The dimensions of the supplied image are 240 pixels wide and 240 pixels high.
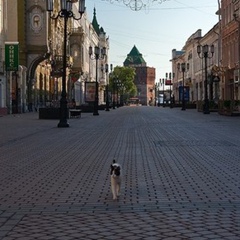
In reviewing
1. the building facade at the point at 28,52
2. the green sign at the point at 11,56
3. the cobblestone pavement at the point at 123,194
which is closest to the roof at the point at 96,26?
the building facade at the point at 28,52

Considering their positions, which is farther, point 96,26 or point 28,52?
point 96,26

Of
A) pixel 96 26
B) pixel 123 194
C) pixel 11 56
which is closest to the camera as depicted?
pixel 123 194

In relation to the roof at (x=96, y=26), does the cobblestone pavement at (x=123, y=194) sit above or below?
below

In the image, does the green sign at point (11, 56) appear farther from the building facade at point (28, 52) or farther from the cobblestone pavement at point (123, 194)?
the cobblestone pavement at point (123, 194)

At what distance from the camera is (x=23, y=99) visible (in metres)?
59.7

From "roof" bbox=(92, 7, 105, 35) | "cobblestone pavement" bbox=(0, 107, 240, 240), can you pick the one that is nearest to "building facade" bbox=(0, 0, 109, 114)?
"cobblestone pavement" bbox=(0, 107, 240, 240)

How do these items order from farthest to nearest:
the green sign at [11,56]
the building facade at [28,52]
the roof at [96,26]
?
the roof at [96,26] < the building facade at [28,52] < the green sign at [11,56]

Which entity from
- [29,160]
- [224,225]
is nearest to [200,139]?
[29,160]

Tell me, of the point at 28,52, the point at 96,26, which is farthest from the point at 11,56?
the point at 96,26

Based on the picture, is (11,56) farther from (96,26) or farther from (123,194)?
(96,26)

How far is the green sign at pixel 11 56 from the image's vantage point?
51844mm

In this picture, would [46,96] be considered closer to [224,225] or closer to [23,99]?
[23,99]

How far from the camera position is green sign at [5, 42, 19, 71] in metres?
51.8

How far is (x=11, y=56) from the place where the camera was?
2041 inches
